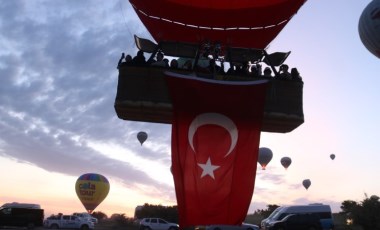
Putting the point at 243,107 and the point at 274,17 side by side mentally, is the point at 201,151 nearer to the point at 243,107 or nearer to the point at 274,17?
the point at 243,107

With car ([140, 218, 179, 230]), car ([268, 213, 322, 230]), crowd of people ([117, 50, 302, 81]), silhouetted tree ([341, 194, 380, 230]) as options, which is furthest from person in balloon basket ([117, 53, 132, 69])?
silhouetted tree ([341, 194, 380, 230])

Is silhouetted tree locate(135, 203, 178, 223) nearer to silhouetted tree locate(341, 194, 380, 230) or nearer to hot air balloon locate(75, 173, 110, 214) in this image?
hot air balloon locate(75, 173, 110, 214)

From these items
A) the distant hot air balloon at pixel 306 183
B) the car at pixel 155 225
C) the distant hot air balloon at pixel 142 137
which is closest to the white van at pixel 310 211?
the car at pixel 155 225

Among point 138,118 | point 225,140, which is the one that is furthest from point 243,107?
point 138,118

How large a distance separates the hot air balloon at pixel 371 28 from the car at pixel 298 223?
9.65m

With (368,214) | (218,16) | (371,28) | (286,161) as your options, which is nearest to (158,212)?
(286,161)

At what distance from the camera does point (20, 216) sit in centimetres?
3772

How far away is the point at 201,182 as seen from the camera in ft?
26.0

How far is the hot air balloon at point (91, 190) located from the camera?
51.2 meters

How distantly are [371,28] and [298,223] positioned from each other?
10.9 metres

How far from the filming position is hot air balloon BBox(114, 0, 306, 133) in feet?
33.8

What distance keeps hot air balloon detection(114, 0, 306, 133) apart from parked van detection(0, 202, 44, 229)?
28945mm

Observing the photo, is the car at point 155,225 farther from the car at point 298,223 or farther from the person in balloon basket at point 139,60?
the person in balloon basket at point 139,60

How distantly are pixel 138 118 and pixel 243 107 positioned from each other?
3.27m
